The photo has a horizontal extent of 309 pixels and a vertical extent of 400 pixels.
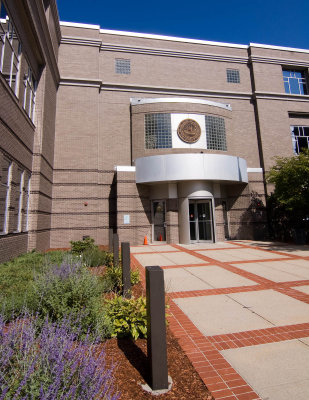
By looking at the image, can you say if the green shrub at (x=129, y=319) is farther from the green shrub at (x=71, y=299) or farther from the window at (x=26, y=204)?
the window at (x=26, y=204)

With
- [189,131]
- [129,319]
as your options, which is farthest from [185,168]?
[129,319]

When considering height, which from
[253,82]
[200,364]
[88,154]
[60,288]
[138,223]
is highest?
[253,82]

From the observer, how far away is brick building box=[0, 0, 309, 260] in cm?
1423

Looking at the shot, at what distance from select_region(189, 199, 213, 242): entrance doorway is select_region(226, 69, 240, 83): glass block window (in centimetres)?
1217

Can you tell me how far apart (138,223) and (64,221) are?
4.98 meters

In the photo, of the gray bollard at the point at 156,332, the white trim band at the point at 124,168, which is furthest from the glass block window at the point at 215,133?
the gray bollard at the point at 156,332

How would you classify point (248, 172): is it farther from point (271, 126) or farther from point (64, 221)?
point (64, 221)

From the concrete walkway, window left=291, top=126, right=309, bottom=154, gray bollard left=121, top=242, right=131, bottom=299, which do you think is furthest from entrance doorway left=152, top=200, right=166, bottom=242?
window left=291, top=126, right=309, bottom=154

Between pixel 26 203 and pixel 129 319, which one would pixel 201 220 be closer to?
pixel 26 203

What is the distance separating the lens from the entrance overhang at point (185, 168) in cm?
1540

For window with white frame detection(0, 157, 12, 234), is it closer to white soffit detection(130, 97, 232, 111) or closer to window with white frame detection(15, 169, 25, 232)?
window with white frame detection(15, 169, 25, 232)

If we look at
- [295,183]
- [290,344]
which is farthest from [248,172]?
[290,344]

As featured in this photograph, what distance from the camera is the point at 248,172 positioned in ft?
59.3

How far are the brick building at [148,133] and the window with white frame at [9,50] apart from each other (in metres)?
1.14
